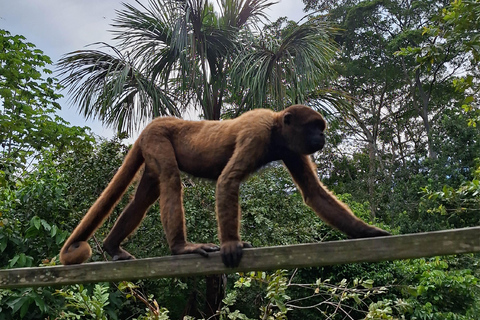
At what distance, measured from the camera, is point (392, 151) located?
80.0 ft

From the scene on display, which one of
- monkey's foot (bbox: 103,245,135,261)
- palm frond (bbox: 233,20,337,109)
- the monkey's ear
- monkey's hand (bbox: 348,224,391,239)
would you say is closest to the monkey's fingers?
monkey's foot (bbox: 103,245,135,261)

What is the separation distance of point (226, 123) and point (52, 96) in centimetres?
1367

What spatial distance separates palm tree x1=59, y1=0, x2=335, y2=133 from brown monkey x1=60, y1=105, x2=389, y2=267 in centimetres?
580

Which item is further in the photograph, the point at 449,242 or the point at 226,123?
the point at 226,123

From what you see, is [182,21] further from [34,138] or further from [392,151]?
[392,151]

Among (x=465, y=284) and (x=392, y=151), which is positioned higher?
(x=392, y=151)

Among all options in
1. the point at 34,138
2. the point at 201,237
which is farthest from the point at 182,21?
the point at 34,138

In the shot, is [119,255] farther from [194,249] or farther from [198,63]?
[198,63]

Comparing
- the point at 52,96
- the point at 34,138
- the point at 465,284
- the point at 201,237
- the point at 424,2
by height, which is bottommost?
the point at 465,284

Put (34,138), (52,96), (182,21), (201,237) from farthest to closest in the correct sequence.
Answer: (52,96)
(34,138)
(182,21)
(201,237)

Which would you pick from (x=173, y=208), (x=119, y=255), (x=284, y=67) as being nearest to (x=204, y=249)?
(x=173, y=208)

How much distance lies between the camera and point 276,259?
2738 millimetres

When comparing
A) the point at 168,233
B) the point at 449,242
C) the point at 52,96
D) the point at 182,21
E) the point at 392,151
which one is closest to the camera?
the point at 449,242

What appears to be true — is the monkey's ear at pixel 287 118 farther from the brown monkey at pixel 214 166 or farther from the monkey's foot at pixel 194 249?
the monkey's foot at pixel 194 249
